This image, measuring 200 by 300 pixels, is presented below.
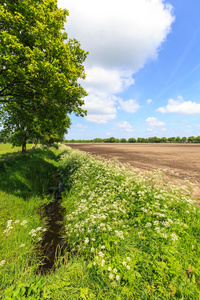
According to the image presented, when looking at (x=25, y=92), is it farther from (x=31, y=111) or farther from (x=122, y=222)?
(x=122, y=222)

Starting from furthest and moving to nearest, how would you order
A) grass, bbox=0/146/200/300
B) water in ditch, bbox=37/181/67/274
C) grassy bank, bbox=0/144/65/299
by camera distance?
water in ditch, bbox=37/181/67/274, grassy bank, bbox=0/144/65/299, grass, bbox=0/146/200/300

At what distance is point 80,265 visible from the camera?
3.38 m

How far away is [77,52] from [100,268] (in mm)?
14052

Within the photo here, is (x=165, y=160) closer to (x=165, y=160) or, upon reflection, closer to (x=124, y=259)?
(x=165, y=160)

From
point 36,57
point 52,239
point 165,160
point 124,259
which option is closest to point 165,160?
point 165,160

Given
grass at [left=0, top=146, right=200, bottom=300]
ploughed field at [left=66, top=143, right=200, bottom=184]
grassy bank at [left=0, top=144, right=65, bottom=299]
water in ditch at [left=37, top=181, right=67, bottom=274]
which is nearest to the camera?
grass at [left=0, top=146, right=200, bottom=300]

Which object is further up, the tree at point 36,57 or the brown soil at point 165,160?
the tree at point 36,57

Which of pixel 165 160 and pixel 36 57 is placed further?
pixel 165 160

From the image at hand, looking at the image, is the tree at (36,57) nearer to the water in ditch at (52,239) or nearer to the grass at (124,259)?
the water in ditch at (52,239)

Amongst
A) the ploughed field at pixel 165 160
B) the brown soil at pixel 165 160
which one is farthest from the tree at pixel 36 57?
the brown soil at pixel 165 160

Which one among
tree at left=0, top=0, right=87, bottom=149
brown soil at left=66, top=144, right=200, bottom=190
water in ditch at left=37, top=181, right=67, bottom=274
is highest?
tree at left=0, top=0, right=87, bottom=149

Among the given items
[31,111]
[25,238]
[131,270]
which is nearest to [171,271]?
[131,270]

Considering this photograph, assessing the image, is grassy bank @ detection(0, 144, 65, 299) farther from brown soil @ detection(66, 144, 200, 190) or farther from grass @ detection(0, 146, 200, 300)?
brown soil @ detection(66, 144, 200, 190)

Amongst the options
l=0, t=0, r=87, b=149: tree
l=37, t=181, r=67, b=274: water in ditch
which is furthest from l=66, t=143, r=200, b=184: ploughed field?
l=0, t=0, r=87, b=149: tree
